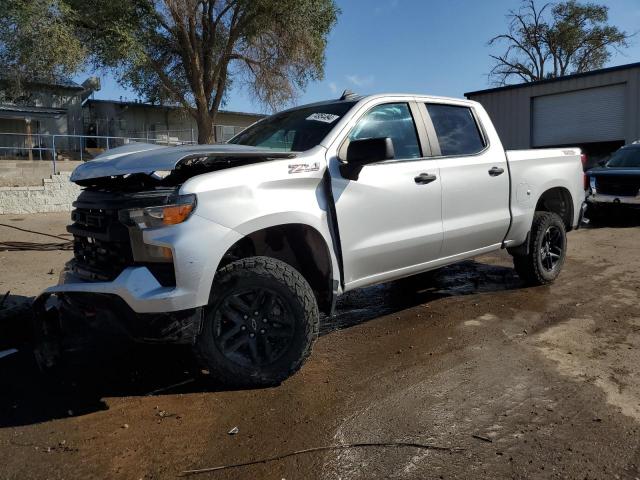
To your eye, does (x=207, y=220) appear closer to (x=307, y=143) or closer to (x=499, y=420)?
(x=307, y=143)

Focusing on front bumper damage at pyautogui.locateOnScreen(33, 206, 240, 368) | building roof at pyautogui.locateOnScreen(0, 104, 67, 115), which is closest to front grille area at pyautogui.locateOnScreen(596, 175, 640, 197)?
front bumper damage at pyautogui.locateOnScreen(33, 206, 240, 368)

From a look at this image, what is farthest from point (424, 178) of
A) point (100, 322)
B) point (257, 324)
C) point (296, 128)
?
point (100, 322)

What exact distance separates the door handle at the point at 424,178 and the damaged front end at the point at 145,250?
1293mm

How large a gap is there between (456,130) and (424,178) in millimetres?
915

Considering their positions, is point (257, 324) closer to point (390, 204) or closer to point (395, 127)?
point (390, 204)

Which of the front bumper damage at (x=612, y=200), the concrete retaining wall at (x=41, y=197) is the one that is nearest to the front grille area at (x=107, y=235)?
the front bumper damage at (x=612, y=200)

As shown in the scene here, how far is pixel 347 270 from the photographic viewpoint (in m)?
3.92

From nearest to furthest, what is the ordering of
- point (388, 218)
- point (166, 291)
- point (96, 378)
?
1. point (166, 291)
2. point (96, 378)
3. point (388, 218)

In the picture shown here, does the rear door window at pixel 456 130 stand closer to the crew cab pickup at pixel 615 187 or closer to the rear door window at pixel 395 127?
the rear door window at pixel 395 127

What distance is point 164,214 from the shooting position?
308 cm

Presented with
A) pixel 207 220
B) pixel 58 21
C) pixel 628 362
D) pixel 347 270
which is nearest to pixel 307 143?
pixel 347 270

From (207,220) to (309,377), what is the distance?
133cm

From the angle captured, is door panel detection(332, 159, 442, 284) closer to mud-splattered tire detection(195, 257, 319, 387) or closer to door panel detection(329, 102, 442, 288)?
door panel detection(329, 102, 442, 288)

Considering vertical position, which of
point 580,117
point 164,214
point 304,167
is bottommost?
point 164,214
